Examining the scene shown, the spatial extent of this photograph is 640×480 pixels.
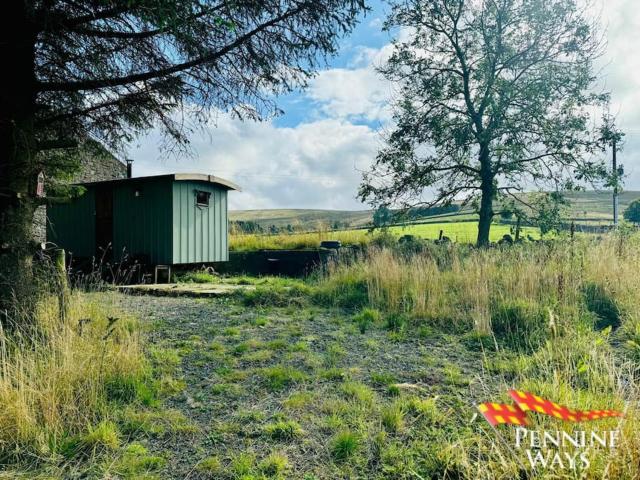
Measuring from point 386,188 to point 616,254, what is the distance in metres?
6.97

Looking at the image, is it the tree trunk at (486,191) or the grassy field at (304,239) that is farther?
the grassy field at (304,239)

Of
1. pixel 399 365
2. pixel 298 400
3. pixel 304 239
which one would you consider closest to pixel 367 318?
pixel 399 365

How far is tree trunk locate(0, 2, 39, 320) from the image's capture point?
3869 mm

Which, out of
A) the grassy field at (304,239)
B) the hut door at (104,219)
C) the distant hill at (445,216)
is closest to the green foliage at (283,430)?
the distant hill at (445,216)

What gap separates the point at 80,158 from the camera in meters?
5.98

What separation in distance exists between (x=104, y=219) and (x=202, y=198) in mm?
2709

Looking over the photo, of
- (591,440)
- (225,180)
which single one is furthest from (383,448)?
(225,180)

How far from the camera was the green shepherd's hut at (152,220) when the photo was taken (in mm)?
11148

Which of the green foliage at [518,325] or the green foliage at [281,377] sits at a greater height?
the green foliage at [518,325]

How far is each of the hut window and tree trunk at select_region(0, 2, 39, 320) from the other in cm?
782

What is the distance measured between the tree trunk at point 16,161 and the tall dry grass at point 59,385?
39 centimetres

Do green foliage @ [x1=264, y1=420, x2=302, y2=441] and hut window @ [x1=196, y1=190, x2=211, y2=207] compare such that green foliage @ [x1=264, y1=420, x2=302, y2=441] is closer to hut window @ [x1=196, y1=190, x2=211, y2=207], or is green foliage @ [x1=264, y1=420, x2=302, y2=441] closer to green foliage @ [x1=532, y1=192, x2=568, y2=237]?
hut window @ [x1=196, y1=190, x2=211, y2=207]

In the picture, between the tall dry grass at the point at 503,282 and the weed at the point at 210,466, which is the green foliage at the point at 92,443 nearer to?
the weed at the point at 210,466

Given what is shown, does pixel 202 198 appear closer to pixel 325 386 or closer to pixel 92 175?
pixel 92 175
